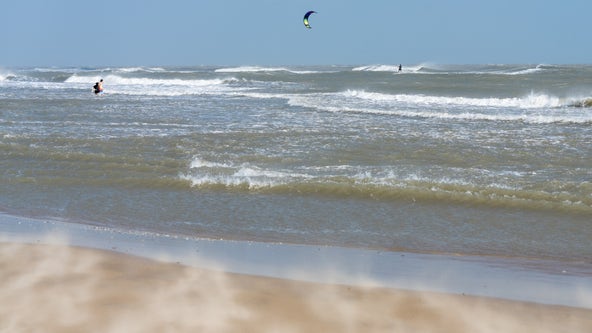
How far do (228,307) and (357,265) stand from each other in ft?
5.65

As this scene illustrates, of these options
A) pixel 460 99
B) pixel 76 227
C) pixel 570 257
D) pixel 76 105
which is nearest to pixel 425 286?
pixel 570 257

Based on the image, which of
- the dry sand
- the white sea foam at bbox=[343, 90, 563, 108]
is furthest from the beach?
the white sea foam at bbox=[343, 90, 563, 108]

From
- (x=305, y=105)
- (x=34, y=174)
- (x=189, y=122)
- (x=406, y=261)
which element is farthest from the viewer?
(x=305, y=105)

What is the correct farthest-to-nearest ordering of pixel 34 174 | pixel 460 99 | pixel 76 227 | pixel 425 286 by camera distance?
pixel 460 99 < pixel 34 174 < pixel 76 227 < pixel 425 286

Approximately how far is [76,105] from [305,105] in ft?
27.8

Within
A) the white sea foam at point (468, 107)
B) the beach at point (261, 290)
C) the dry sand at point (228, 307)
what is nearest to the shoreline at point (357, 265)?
the beach at point (261, 290)

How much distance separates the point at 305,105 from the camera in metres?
24.2

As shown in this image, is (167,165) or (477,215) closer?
(477,215)

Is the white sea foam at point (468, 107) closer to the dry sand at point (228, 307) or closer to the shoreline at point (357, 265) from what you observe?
the shoreline at point (357, 265)

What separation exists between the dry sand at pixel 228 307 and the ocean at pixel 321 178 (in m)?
1.73

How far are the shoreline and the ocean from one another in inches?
12.7

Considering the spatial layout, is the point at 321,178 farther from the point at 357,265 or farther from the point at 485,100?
the point at 485,100

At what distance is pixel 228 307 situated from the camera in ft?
17.1

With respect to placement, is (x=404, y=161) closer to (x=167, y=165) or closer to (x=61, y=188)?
(x=167, y=165)
